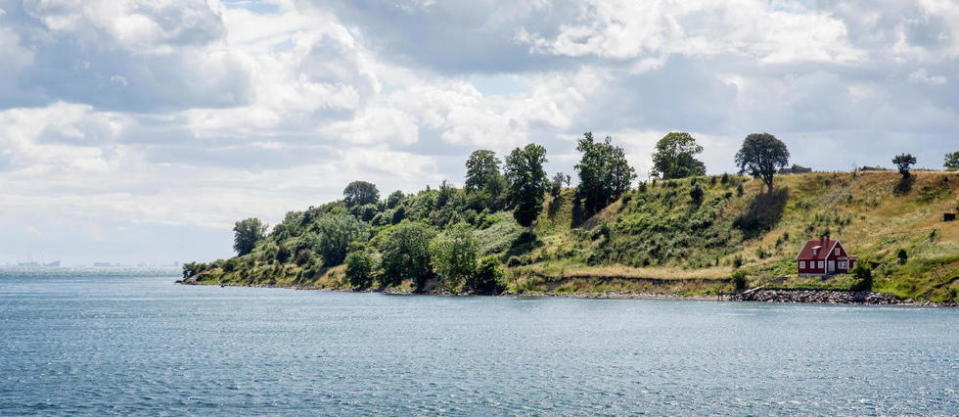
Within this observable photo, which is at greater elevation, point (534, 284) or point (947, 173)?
point (947, 173)

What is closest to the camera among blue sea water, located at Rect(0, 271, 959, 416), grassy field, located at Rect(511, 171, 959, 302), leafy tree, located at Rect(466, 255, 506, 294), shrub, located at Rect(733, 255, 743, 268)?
blue sea water, located at Rect(0, 271, 959, 416)

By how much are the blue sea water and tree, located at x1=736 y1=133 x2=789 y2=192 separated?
71093mm

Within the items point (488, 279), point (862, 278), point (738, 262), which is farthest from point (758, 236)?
point (488, 279)

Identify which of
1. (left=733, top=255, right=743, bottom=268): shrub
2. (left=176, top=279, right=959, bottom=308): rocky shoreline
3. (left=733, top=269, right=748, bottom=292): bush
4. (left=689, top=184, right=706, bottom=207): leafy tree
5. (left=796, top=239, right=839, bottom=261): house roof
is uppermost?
(left=689, top=184, right=706, bottom=207): leafy tree

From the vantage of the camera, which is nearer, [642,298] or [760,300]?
[760,300]

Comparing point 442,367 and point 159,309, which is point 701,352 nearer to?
point 442,367

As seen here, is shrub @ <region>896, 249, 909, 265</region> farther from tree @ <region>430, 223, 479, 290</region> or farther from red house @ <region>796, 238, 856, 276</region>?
tree @ <region>430, 223, 479, 290</region>

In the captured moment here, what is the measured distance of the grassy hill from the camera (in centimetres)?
13650

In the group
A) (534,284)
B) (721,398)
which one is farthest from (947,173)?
(721,398)

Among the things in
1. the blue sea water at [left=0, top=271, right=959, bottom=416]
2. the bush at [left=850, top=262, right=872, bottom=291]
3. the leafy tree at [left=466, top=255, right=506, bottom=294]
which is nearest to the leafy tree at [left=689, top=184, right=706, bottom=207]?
the leafy tree at [left=466, top=255, right=506, bottom=294]

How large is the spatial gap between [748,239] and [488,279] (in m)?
52.3

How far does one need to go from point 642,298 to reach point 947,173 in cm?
7234

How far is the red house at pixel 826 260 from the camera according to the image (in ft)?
450

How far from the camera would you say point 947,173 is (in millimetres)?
171000
